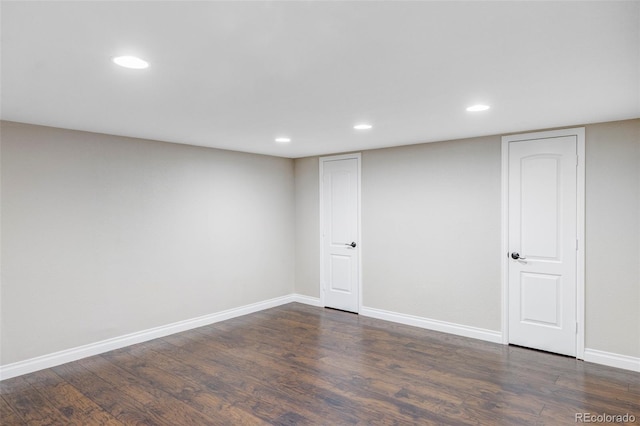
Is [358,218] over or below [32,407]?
over

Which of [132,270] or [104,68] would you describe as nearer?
[104,68]

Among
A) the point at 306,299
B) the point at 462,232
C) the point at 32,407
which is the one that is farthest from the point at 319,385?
the point at 306,299

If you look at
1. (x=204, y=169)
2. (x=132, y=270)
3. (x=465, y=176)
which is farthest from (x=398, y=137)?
(x=132, y=270)

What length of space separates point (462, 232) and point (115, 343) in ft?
13.3

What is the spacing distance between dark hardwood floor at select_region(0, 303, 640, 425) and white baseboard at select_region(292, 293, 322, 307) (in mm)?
1538

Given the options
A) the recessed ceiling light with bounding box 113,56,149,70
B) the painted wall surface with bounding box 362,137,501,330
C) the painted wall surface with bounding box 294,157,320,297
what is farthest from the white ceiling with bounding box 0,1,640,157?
the painted wall surface with bounding box 294,157,320,297

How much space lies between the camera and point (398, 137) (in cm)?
438

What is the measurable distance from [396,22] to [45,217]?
3662 mm

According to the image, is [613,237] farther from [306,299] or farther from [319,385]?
[306,299]

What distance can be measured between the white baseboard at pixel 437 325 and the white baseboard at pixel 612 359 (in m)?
0.82

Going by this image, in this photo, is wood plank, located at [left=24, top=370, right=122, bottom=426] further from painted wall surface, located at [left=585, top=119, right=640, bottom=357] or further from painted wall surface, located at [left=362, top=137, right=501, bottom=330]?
painted wall surface, located at [left=585, top=119, right=640, bottom=357]

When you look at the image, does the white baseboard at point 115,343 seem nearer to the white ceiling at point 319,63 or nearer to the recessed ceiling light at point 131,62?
the white ceiling at point 319,63

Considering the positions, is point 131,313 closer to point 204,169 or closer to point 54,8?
point 204,169

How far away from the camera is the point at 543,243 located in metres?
3.98
